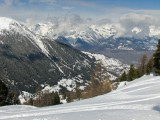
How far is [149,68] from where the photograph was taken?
4641 centimetres

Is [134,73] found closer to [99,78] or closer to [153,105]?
[99,78]

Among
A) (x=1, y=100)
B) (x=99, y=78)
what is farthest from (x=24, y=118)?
(x=1, y=100)

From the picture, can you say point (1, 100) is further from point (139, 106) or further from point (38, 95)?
point (38, 95)

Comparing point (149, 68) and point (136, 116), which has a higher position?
point (149, 68)

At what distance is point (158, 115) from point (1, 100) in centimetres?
4095

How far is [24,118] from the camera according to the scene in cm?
1049

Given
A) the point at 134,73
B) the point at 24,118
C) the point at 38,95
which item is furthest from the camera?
the point at 38,95

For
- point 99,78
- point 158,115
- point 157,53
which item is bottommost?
point 158,115

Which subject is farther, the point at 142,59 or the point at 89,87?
the point at 142,59

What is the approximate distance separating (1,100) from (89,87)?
22.0 meters

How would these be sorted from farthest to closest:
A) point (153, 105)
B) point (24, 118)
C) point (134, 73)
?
point (134, 73) < point (153, 105) < point (24, 118)

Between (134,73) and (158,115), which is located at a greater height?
(134,73)

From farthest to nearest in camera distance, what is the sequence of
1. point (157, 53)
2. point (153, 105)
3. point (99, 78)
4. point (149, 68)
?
point (149, 68) → point (157, 53) → point (99, 78) → point (153, 105)

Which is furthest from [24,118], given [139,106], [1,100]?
[1,100]
